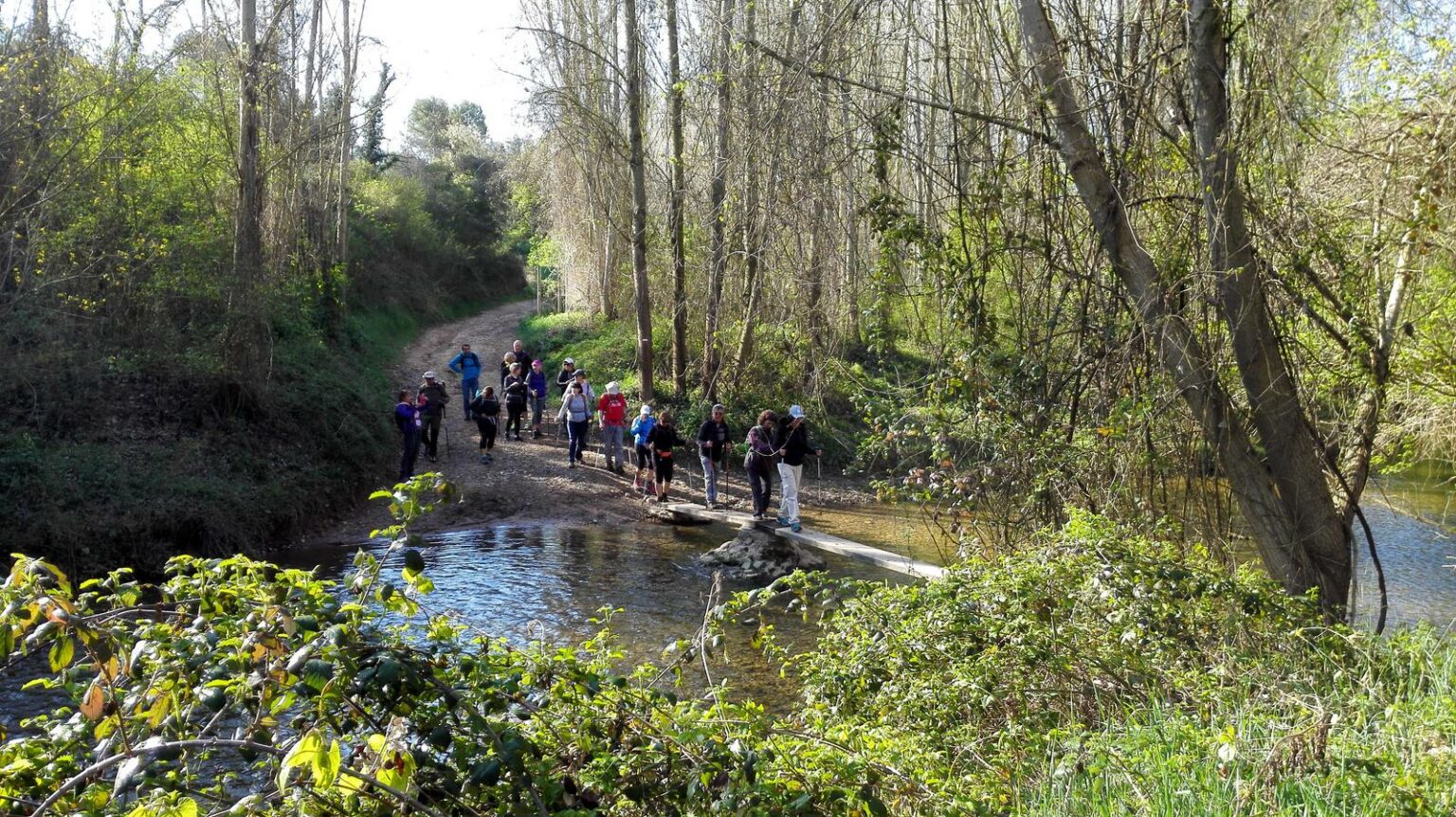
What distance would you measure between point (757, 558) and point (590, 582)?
7.27ft

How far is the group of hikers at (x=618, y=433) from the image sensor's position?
15664 millimetres

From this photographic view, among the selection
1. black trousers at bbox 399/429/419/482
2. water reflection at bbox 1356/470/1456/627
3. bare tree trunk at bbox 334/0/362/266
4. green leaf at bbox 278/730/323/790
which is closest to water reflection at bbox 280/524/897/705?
black trousers at bbox 399/429/419/482

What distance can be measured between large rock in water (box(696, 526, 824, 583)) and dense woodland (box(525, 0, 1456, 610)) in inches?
169

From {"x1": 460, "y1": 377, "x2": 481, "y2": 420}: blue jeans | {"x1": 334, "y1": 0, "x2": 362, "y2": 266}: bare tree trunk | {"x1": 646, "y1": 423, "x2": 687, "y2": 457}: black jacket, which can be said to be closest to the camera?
{"x1": 646, "y1": 423, "x2": 687, "y2": 457}: black jacket

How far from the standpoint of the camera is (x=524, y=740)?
3449 mm

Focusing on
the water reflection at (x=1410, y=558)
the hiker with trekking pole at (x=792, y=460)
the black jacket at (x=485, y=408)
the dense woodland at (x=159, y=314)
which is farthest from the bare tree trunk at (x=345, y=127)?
the water reflection at (x=1410, y=558)

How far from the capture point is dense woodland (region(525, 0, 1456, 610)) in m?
7.19

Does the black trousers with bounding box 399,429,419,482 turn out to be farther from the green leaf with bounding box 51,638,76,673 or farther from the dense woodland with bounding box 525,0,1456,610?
the green leaf with bounding box 51,638,76,673

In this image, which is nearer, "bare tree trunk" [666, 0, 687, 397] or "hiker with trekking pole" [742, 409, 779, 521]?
"hiker with trekking pole" [742, 409, 779, 521]

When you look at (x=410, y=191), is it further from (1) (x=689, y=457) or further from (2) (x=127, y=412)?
(2) (x=127, y=412)

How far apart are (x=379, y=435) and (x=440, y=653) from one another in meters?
15.8

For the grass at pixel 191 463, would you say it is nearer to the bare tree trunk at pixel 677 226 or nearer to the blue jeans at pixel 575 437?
the blue jeans at pixel 575 437

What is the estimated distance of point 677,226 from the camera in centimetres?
2117

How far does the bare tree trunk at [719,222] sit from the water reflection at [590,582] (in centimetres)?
400
